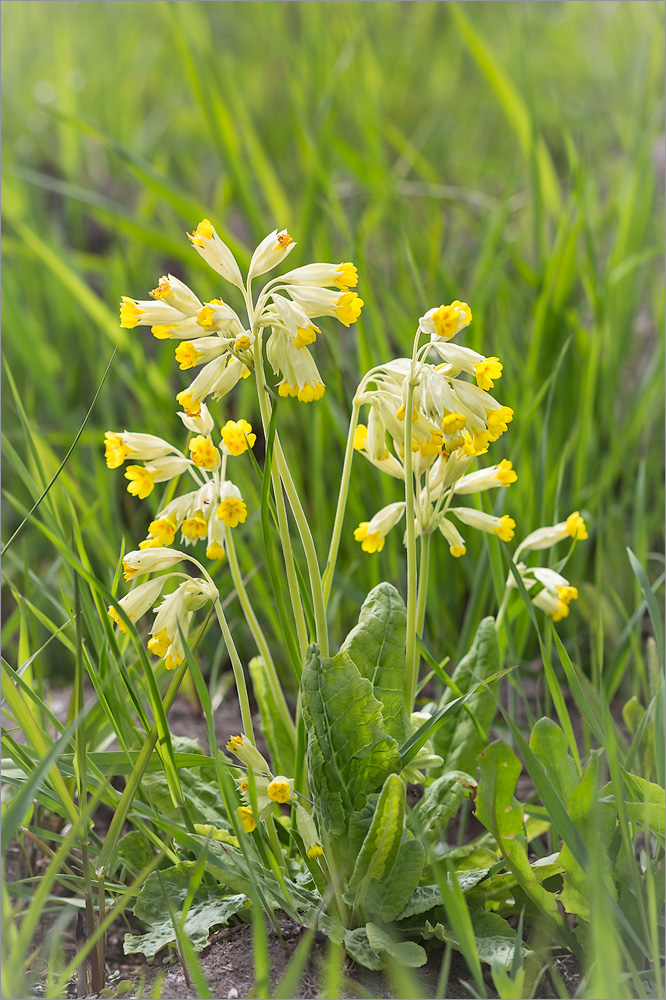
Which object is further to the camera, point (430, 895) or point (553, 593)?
Answer: point (553, 593)

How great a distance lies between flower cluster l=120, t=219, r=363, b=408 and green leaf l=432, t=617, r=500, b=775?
0.51 m

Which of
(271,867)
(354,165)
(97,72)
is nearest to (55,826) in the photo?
(271,867)

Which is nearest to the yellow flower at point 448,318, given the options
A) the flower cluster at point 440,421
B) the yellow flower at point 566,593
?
the flower cluster at point 440,421

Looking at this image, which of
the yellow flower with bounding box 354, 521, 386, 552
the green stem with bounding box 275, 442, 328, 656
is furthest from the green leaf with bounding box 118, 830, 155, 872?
the yellow flower with bounding box 354, 521, 386, 552

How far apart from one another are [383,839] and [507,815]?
0.67 ft

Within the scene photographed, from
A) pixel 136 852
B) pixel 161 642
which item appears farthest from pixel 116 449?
pixel 136 852

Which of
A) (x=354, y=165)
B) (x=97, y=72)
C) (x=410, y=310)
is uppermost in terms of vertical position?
(x=97, y=72)

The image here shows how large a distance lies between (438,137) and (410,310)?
168cm

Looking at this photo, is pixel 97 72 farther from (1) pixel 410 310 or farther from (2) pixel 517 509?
(2) pixel 517 509

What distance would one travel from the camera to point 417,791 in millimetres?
1308

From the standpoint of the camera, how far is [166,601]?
106 centimetres

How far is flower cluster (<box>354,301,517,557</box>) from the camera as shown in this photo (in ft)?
3.28

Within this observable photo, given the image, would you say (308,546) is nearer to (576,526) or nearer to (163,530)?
(163,530)

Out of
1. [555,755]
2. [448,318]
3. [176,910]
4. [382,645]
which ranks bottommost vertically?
[176,910]
